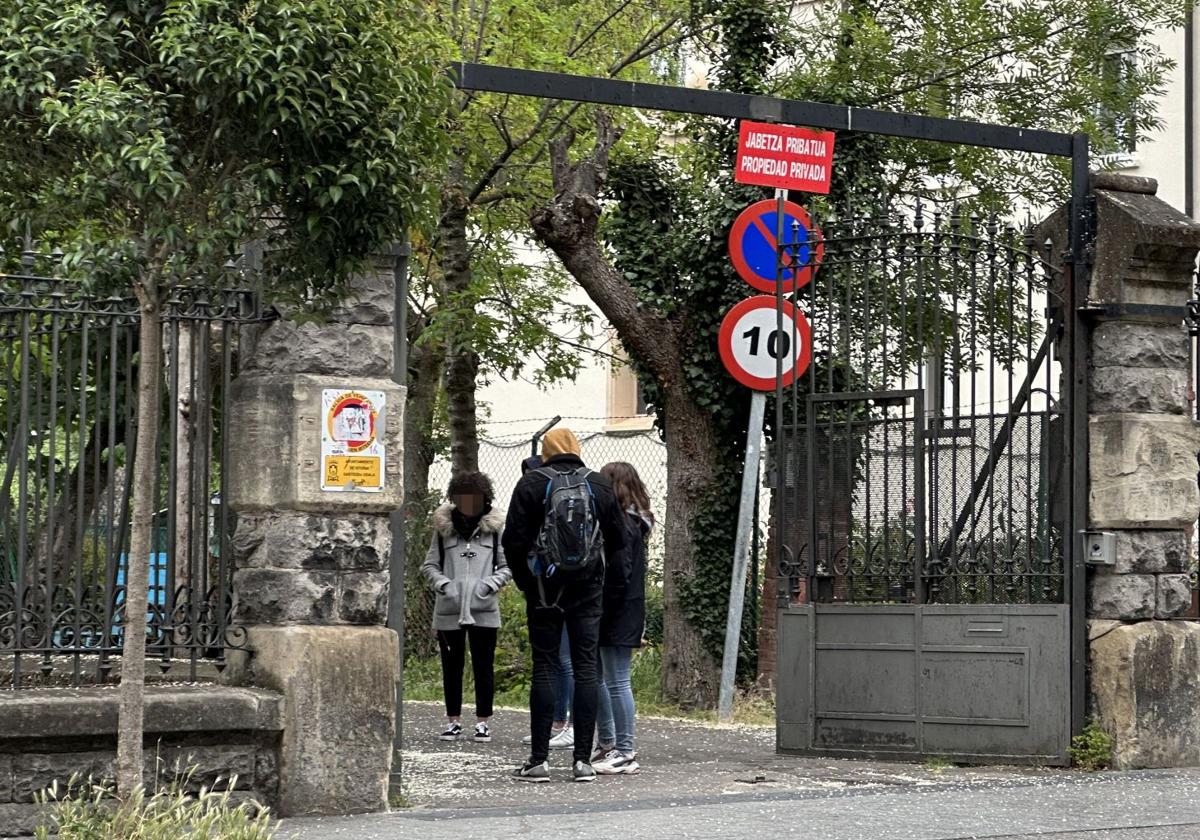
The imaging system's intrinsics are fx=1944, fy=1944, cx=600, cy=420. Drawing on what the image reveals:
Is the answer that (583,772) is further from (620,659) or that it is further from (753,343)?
(753,343)

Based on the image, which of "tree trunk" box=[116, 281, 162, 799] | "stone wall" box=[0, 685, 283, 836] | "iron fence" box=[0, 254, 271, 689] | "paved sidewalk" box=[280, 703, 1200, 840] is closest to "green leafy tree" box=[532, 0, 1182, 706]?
"paved sidewalk" box=[280, 703, 1200, 840]

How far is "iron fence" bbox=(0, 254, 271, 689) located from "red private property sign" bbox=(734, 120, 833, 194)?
341 centimetres

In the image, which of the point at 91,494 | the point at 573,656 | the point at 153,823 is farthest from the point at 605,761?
the point at 153,823

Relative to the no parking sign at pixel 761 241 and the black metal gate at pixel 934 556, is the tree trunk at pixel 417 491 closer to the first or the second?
the no parking sign at pixel 761 241

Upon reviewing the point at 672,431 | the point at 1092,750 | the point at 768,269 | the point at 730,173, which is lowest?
the point at 1092,750

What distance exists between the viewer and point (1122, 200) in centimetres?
1034

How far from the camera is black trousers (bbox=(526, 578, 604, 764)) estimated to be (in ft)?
32.0

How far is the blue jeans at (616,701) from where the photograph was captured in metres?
10.3

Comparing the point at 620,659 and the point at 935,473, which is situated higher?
the point at 935,473

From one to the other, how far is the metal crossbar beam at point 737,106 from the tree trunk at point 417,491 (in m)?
8.11

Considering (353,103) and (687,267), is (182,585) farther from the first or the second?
(687,267)

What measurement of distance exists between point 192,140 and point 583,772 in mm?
4234

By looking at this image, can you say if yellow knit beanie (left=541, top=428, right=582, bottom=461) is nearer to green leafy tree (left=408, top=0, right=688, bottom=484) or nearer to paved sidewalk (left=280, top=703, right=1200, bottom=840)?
paved sidewalk (left=280, top=703, right=1200, bottom=840)

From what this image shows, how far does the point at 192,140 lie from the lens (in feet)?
22.7
